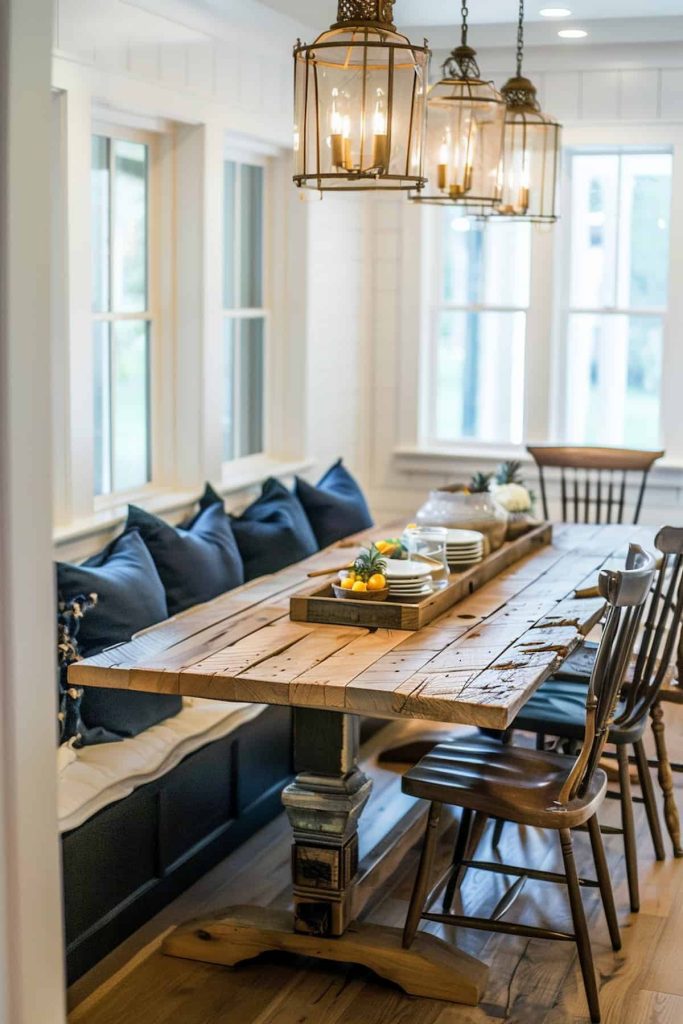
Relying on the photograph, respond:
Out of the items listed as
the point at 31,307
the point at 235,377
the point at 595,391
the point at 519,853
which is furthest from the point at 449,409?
the point at 31,307

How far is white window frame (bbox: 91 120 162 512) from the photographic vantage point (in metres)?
4.58

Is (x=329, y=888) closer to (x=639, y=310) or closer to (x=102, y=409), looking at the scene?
(x=102, y=409)

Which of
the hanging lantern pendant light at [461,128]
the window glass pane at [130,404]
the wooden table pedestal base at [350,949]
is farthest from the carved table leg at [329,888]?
the window glass pane at [130,404]

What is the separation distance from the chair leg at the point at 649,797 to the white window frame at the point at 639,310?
2.51 metres

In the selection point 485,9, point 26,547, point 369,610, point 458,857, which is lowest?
point 458,857

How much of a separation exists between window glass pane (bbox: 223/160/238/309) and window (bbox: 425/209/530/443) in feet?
4.14

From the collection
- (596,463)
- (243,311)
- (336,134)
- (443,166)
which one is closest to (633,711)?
(443,166)

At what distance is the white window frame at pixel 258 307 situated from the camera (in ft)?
17.4

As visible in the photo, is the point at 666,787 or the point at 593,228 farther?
the point at 593,228

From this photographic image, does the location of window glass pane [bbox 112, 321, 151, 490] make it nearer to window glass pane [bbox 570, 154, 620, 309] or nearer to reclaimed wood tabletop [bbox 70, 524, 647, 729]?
reclaimed wood tabletop [bbox 70, 524, 647, 729]

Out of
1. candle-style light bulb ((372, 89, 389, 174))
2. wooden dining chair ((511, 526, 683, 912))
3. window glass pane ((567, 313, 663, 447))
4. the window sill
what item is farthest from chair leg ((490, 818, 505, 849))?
window glass pane ((567, 313, 663, 447))

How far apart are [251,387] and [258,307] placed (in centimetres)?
34

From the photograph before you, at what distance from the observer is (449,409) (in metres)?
6.43

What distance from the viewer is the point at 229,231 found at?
5367mm
